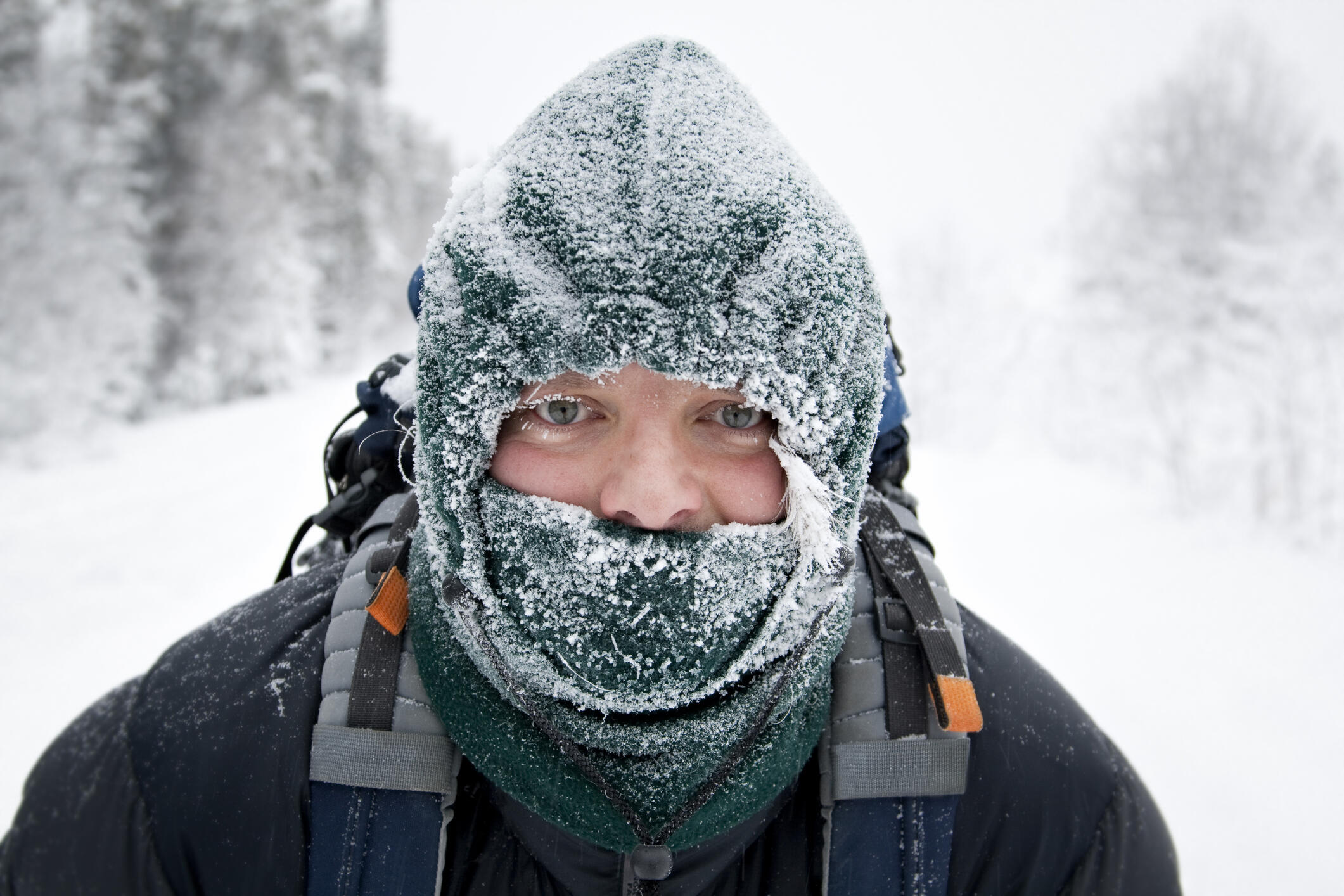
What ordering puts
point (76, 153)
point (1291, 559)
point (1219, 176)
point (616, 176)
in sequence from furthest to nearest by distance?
1. point (76, 153)
2. point (1219, 176)
3. point (1291, 559)
4. point (616, 176)

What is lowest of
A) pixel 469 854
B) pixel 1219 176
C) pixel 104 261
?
pixel 469 854

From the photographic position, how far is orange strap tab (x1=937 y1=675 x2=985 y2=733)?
3.99 feet

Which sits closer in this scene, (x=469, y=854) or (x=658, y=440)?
(x=658, y=440)

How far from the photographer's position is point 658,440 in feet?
3.79

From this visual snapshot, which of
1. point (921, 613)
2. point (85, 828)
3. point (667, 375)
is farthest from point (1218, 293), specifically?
point (85, 828)

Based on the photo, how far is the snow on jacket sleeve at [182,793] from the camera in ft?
3.98

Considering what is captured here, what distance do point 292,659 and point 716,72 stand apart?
127cm

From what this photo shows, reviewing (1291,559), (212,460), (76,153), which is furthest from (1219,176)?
(76,153)

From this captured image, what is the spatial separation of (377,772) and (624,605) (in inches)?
19.0

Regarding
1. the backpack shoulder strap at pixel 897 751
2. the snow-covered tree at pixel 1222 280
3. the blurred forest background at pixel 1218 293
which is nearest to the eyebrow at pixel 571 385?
the backpack shoulder strap at pixel 897 751

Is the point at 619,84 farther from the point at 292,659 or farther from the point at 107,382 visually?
the point at 107,382

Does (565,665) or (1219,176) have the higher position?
(1219,176)

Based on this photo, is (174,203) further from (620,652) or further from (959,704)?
(959,704)

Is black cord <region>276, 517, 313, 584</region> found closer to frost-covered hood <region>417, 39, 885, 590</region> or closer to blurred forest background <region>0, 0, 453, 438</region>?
frost-covered hood <region>417, 39, 885, 590</region>
